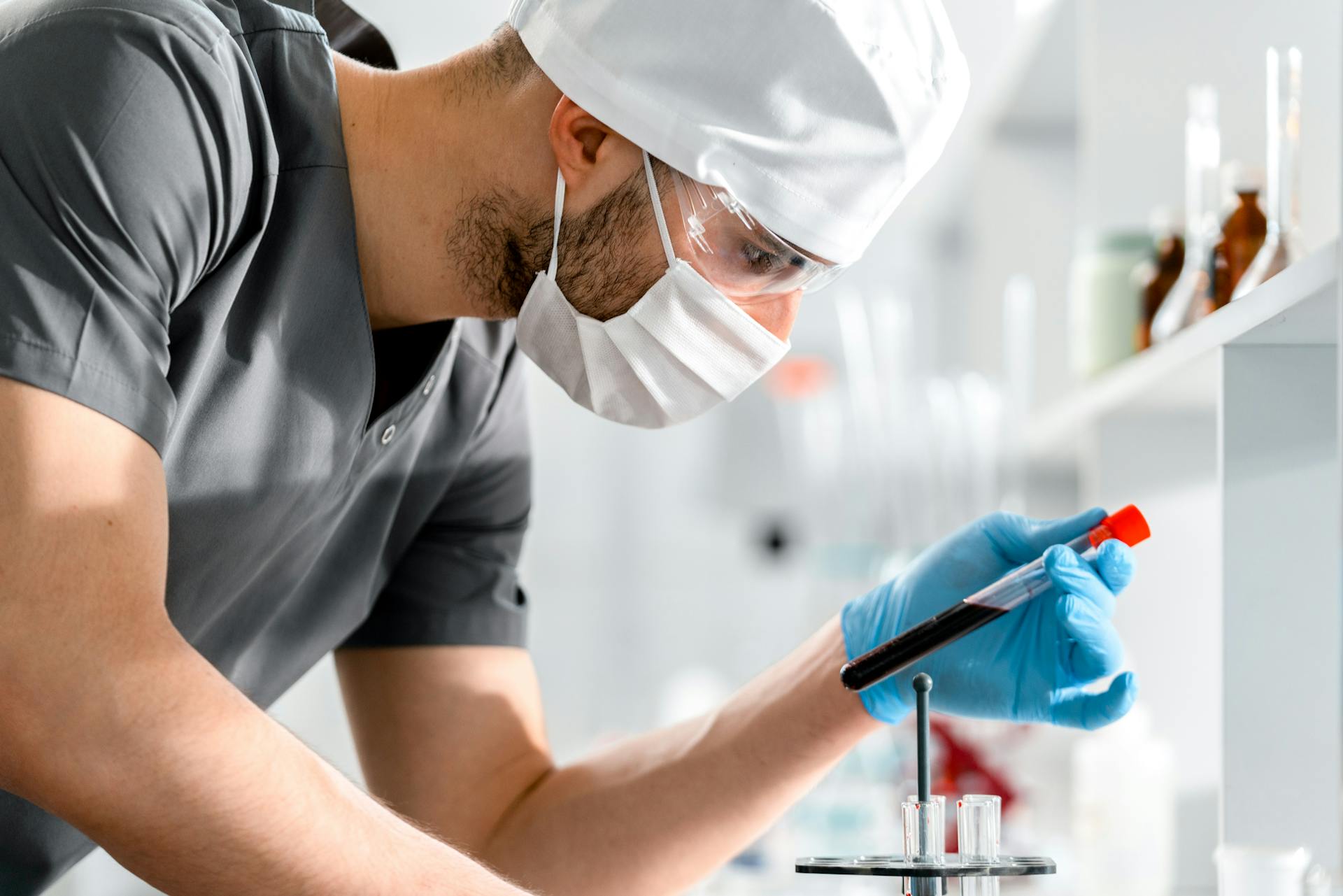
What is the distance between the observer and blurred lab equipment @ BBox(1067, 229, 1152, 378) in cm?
159

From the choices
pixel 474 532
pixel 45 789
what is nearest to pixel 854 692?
pixel 474 532

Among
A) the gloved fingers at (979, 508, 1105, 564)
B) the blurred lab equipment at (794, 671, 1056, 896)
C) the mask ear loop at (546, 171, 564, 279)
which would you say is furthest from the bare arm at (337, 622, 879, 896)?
the mask ear loop at (546, 171, 564, 279)

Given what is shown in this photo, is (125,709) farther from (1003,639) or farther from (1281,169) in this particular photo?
(1281,169)

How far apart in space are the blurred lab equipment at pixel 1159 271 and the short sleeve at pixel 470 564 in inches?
30.9

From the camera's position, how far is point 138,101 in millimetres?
750

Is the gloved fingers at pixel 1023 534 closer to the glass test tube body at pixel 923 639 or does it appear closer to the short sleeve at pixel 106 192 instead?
the glass test tube body at pixel 923 639

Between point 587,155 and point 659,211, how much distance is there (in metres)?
0.07

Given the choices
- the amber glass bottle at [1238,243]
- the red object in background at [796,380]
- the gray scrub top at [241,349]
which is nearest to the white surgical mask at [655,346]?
the gray scrub top at [241,349]

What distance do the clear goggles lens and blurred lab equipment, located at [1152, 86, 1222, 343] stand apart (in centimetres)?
50

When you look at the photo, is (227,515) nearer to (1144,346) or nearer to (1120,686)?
(1120,686)

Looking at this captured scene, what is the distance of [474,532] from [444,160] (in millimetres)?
443

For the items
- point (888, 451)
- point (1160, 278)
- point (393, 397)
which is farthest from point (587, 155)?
point (888, 451)

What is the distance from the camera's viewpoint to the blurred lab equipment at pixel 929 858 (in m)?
0.70

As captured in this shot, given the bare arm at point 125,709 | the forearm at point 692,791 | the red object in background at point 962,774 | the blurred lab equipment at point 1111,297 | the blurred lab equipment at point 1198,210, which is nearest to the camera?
the bare arm at point 125,709
